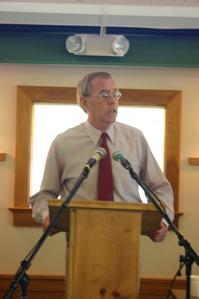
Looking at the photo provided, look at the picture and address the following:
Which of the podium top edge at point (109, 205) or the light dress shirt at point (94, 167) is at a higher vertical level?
the light dress shirt at point (94, 167)

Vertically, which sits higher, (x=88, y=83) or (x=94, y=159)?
(x=88, y=83)

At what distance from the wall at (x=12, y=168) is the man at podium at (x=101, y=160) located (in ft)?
6.03

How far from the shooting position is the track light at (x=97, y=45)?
4.15 metres

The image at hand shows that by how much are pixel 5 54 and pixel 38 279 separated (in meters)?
1.87

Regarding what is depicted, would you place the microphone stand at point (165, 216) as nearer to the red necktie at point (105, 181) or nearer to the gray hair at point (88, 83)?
the red necktie at point (105, 181)

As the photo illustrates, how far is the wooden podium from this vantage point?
5.88 feet

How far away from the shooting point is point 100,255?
71.2 inches

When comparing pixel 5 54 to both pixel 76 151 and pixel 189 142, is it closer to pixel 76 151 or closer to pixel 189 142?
pixel 189 142

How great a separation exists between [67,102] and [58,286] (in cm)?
152

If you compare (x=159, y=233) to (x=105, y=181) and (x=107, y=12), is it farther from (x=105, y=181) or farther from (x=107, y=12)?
(x=107, y=12)

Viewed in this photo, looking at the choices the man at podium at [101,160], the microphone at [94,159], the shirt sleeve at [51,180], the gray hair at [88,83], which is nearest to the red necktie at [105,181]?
the man at podium at [101,160]

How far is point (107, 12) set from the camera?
3930 millimetres

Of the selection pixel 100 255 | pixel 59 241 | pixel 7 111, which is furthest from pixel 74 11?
pixel 100 255

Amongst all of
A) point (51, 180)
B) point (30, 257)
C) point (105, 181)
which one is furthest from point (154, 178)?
point (30, 257)
